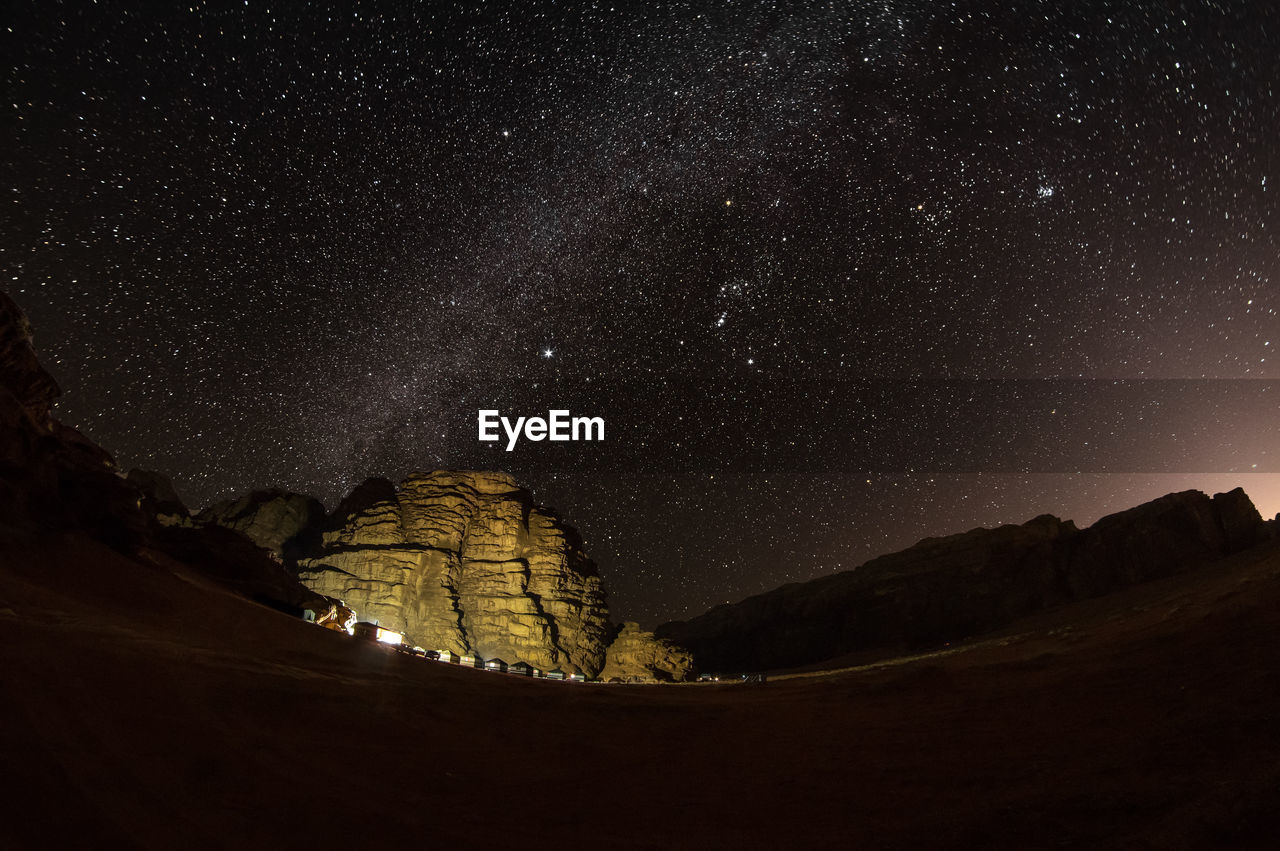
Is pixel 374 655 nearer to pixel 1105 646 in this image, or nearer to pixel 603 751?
pixel 603 751

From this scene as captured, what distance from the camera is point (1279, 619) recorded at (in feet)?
39.6

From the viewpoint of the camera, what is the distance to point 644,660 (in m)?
64.2

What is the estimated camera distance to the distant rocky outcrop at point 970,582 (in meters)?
66.6

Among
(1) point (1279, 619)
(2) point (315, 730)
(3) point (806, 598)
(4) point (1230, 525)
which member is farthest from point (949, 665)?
(3) point (806, 598)

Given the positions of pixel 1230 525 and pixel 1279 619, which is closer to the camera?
pixel 1279 619

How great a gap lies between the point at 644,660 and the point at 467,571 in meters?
20.0

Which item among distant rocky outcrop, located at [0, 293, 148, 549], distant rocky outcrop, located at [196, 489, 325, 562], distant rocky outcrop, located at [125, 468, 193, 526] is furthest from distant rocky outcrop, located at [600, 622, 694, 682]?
distant rocky outcrop, located at [0, 293, 148, 549]

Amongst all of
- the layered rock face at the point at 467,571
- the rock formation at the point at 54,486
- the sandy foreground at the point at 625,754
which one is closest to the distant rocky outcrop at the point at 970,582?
the layered rock face at the point at 467,571

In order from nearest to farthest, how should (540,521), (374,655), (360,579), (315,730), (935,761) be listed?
1. (935,761)
2. (315,730)
3. (374,655)
4. (360,579)
5. (540,521)

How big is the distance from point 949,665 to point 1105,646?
15.2 feet

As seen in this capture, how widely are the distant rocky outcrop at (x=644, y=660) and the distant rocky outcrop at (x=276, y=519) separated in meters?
34.6

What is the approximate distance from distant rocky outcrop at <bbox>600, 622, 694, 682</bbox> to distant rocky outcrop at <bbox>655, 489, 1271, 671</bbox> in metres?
32.1

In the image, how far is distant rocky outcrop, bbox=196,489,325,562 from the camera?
223 ft

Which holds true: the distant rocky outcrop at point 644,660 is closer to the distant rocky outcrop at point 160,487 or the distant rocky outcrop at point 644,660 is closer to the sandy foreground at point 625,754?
the distant rocky outcrop at point 160,487
